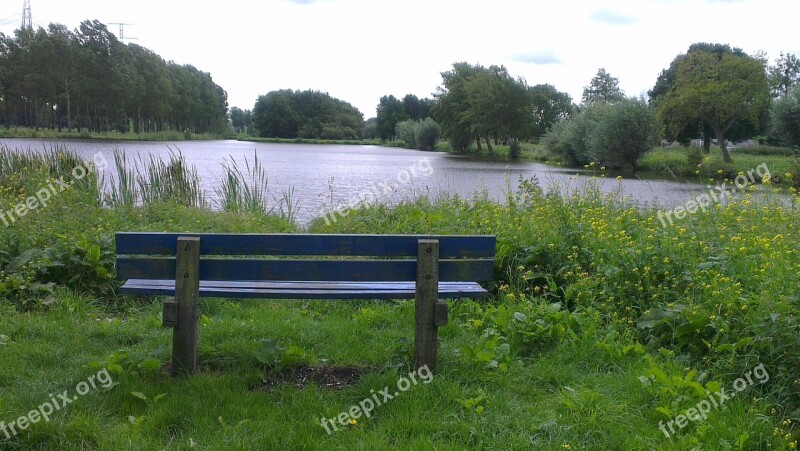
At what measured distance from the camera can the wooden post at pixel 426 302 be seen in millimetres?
3797

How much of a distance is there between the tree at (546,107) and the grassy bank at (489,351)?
2754 inches

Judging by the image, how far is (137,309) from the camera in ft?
17.7

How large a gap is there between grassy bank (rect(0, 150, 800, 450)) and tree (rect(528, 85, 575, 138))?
70.0 meters

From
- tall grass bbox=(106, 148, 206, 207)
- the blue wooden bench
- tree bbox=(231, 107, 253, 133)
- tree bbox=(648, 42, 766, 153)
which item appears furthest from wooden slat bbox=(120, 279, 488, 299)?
tree bbox=(231, 107, 253, 133)

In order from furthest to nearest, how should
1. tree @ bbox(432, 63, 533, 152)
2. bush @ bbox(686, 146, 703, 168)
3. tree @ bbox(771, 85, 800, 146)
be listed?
tree @ bbox(432, 63, 533, 152) → tree @ bbox(771, 85, 800, 146) → bush @ bbox(686, 146, 703, 168)

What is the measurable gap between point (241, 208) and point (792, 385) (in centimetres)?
869

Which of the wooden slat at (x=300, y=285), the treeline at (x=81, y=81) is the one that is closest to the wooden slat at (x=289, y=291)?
the wooden slat at (x=300, y=285)

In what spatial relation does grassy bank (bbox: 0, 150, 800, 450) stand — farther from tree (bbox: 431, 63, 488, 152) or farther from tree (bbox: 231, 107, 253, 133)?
tree (bbox: 231, 107, 253, 133)

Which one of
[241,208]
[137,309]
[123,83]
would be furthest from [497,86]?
[137,309]

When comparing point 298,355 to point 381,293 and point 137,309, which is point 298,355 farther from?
point 137,309

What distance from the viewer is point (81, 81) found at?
73.9 metres

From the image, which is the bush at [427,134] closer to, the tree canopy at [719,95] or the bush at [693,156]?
the tree canopy at [719,95]

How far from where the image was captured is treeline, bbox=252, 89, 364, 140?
433 ft

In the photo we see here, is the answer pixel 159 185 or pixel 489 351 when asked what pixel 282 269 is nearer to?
pixel 489 351
